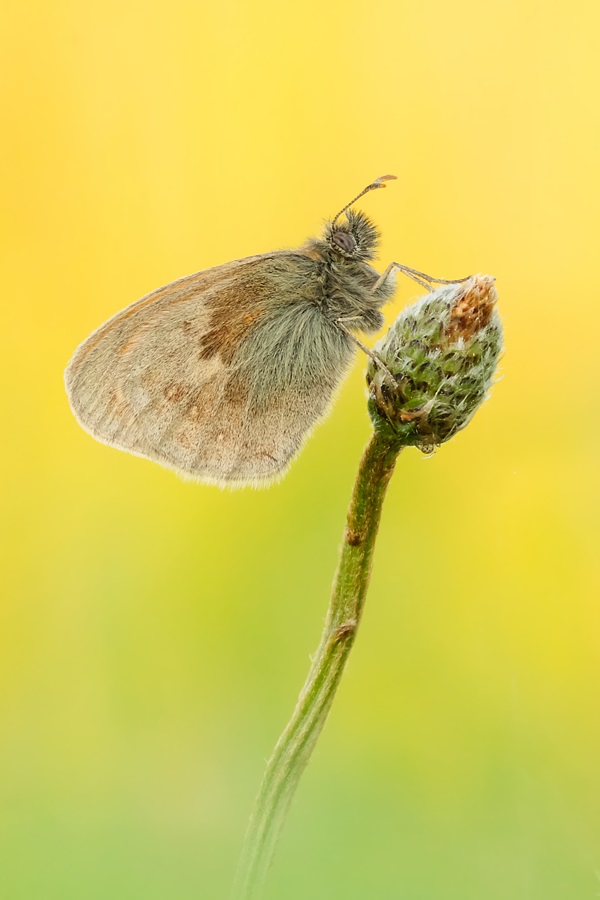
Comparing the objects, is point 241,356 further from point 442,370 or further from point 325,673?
point 325,673

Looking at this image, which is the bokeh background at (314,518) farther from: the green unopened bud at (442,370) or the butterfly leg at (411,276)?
the green unopened bud at (442,370)

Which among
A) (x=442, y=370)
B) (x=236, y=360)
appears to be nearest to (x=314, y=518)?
(x=236, y=360)

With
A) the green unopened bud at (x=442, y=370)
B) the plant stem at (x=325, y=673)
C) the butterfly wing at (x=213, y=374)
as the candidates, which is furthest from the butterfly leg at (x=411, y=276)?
the plant stem at (x=325, y=673)

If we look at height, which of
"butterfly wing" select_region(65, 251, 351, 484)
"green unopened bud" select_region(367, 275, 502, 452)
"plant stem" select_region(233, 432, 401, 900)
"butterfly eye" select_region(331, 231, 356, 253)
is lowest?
"plant stem" select_region(233, 432, 401, 900)

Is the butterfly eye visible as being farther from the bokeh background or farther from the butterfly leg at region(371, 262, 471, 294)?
the bokeh background

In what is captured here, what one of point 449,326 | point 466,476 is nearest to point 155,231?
point 466,476

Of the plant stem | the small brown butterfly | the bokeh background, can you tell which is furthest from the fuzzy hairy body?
the plant stem
